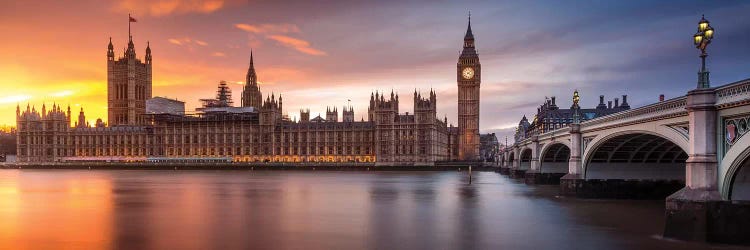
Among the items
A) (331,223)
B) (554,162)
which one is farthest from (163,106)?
(331,223)

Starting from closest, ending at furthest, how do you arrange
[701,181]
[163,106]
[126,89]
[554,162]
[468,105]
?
[701,181] < [554,162] < [468,105] < [163,106] < [126,89]

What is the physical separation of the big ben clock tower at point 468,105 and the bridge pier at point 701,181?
5044 inches

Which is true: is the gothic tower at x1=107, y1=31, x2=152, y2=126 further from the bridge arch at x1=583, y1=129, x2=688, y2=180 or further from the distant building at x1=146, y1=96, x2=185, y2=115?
the bridge arch at x1=583, y1=129, x2=688, y2=180

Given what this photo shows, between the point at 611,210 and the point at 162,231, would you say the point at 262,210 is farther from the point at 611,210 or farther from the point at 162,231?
the point at 611,210

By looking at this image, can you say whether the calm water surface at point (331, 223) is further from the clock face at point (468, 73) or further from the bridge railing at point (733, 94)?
the clock face at point (468, 73)

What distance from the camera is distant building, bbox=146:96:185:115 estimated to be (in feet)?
554

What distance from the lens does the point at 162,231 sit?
1100 inches

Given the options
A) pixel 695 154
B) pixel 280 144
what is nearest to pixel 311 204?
pixel 695 154

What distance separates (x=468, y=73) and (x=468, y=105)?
350 inches

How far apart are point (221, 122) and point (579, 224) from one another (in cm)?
13010

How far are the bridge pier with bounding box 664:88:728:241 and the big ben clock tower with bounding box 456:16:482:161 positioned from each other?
420ft

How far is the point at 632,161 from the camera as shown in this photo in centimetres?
4184

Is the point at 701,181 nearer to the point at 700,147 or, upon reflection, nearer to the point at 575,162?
the point at 700,147

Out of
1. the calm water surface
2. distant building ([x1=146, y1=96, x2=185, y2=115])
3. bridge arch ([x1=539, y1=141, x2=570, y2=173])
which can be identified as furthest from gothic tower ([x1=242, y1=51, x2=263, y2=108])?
the calm water surface
